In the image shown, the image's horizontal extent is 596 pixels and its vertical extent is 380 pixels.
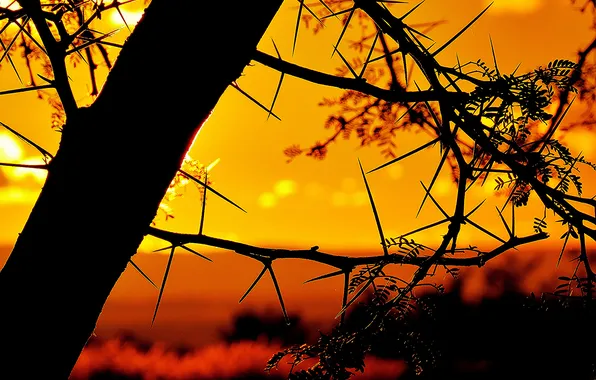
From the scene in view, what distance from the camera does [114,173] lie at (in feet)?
3.65

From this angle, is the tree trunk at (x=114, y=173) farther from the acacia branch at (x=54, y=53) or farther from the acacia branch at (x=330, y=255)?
the acacia branch at (x=330, y=255)

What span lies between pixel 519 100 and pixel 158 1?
0.72 metres

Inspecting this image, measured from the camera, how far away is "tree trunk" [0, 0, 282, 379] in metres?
1.11

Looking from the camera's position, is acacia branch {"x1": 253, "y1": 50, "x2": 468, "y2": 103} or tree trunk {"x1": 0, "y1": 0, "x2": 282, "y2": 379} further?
acacia branch {"x1": 253, "y1": 50, "x2": 468, "y2": 103}

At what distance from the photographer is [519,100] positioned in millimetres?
1370

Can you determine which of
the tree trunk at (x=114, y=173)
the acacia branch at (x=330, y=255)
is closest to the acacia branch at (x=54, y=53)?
the tree trunk at (x=114, y=173)

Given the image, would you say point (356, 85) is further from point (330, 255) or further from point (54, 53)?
point (54, 53)

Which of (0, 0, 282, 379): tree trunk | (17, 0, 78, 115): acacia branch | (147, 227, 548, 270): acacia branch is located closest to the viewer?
A: (0, 0, 282, 379): tree trunk

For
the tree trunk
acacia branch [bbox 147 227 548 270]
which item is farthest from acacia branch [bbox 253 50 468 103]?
acacia branch [bbox 147 227 548 270]

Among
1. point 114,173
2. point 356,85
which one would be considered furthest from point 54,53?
point 356,85

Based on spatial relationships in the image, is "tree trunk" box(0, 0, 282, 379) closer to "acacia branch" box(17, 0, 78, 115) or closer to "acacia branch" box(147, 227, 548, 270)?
"acacia branch" box(17, 0, 78, 115)

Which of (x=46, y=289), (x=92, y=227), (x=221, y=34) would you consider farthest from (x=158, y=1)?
(x=46, y=289)

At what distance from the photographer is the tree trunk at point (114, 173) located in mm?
1114

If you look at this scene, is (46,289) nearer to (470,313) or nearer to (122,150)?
(122,150)
